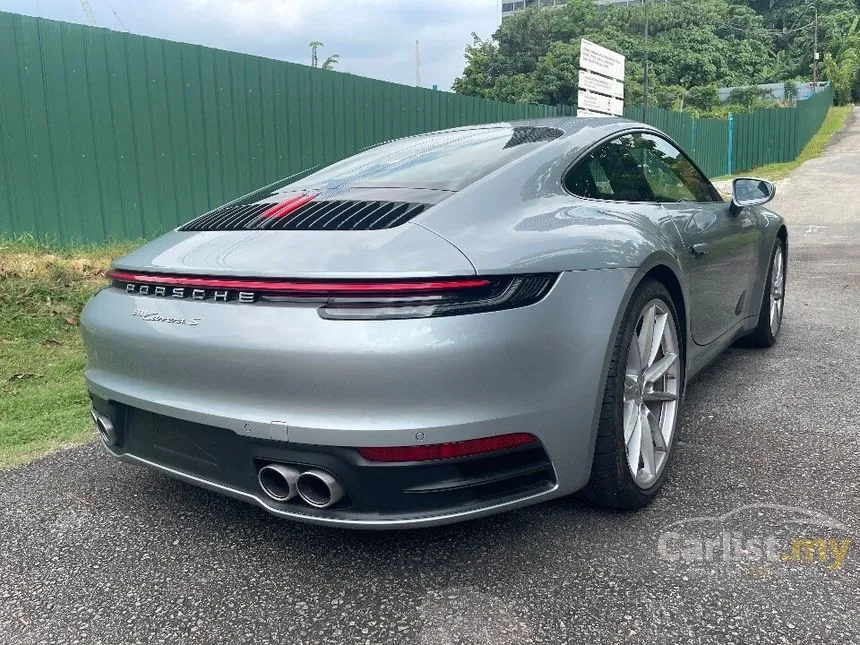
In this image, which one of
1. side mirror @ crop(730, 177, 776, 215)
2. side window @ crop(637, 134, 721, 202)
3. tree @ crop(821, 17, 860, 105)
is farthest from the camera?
tree @ crop(821, 17, 860, 105)

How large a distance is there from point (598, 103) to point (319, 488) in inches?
503

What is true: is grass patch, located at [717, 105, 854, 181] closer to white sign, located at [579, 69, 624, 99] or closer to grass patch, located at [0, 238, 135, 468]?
white sign, located at [579, 69, 624, 99]

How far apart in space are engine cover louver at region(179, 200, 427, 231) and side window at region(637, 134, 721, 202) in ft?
4.56

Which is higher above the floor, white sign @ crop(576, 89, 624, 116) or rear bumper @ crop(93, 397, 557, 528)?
white sign @ crop(576, 89, 624, 116)

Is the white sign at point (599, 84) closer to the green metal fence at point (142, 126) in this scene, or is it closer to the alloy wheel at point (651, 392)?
the green metal fence at point (142, 126)

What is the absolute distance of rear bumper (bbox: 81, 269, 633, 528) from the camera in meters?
1.92

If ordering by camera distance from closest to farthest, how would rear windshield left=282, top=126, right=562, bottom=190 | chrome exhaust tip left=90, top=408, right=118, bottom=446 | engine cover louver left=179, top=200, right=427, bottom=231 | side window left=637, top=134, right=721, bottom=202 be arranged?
engine cover louver left=179, top=200, right=427, bottom=231, chrome exhaust tip left=90, top=408, right=118, bottom=446, rear windshield left=282, top=126, right=562, bottom=190, side window left=637, top=134, right=721, bottom=202

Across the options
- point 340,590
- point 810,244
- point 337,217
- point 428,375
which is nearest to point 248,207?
point 337,217

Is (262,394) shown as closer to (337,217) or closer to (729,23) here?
(337,217)

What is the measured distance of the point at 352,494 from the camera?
1.98m

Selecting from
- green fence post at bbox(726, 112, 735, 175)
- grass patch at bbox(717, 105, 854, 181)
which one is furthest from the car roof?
green fence post at bbox(726, 112, 735, 175)

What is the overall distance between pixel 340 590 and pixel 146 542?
2.46 feet

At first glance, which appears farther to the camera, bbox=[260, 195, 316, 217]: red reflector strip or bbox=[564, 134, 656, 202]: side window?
bbox=[564, 134, 656, 202]: side window

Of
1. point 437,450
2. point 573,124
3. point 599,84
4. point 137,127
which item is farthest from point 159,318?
point 599,84
